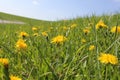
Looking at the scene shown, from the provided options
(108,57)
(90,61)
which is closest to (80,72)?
(90,61)

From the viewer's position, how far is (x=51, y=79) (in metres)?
1.84

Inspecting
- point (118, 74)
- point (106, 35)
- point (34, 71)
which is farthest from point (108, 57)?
point (106, 35)

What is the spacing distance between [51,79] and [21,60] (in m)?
0.66

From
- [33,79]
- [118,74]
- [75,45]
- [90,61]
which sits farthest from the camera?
[75,45]

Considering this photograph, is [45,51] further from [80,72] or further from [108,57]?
Result: [108,57]

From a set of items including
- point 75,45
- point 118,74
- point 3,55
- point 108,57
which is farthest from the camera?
point 75,45

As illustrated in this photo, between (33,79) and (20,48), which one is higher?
(20,48)

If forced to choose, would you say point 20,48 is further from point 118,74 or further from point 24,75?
point 118,74

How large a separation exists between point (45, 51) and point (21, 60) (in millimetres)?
231

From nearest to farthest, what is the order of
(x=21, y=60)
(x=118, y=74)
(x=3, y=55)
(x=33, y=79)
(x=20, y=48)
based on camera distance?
(x=118, y=74) < (x=33, y=79) < (x=20, y=48) < (x=21, y=60) < (x=3, y=55)

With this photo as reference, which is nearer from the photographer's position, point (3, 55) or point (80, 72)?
point (80, 72)

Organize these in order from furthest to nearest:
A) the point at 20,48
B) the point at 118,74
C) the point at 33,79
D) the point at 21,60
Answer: the point at 21,60
the point at 20,48
the point at 33,79
the point at 118,74

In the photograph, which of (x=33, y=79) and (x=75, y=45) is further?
(x=75, y=45)

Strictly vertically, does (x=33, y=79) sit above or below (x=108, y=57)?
below
